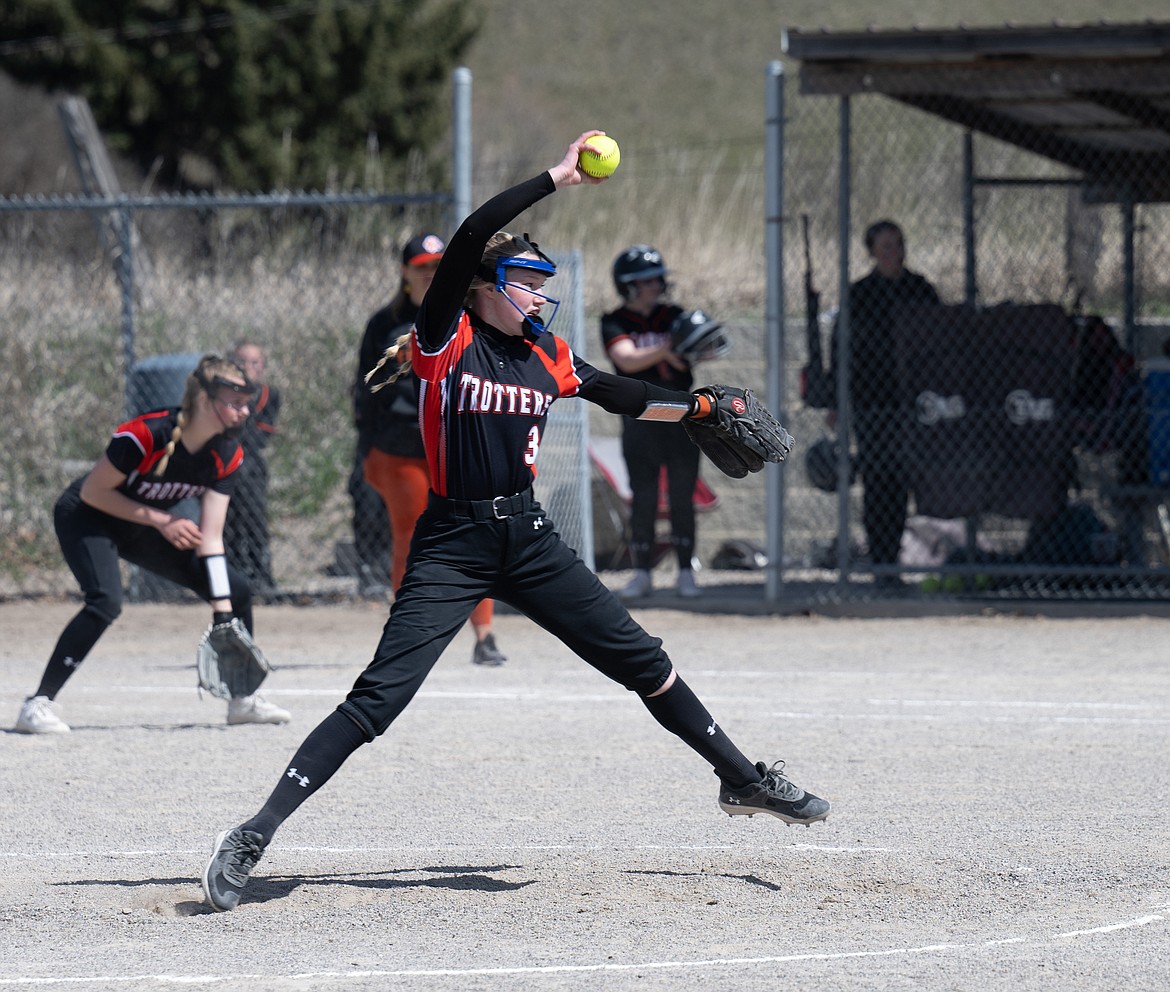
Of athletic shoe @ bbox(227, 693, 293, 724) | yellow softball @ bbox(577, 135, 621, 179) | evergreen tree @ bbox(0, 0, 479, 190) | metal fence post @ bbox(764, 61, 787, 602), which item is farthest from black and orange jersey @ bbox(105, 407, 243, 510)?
evergreen tree @ bbox(0, 0, 479, 190)

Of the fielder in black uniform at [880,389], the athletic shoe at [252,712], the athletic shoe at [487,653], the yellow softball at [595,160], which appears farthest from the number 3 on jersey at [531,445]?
the fielder in black uniform at [880,389]

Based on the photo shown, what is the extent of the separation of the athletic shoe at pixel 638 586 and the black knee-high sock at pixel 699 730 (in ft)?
18.9

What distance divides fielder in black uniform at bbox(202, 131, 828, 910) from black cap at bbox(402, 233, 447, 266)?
2999mm

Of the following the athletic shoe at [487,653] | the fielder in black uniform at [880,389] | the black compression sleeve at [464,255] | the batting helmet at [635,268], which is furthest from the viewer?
the fielder in black uniform at [880,389]

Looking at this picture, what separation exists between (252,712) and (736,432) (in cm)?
312

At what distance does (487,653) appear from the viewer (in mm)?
8758

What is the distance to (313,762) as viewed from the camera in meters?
4.68

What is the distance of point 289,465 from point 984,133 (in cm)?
557

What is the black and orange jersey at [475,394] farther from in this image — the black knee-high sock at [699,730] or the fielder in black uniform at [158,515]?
the fielder in black uniform at [158,515]

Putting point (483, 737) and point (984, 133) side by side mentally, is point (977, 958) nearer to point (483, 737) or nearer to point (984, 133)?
point (483, 737)

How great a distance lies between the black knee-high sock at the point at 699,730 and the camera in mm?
5059

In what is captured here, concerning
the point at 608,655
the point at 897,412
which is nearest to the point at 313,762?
the point at 608,655

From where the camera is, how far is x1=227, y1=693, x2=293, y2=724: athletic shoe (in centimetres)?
729

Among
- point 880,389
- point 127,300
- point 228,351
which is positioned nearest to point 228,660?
point 127,300
